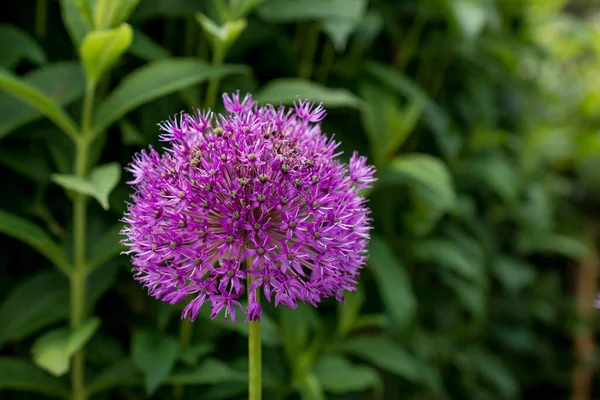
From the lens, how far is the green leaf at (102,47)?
1261 mm

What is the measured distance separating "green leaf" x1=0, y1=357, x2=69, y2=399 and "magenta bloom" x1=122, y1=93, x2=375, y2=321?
0.67 meters

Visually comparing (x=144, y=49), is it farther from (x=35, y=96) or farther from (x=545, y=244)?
(x=545, y=244)

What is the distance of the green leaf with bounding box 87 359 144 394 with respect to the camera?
1483mm

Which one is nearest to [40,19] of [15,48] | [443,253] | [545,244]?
[15,48]

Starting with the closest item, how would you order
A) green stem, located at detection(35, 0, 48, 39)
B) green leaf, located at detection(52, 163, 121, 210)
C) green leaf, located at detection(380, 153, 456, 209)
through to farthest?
green leaf, located at detection(52, 163, 121, 210), green stem, located at detection(35, 0, 48, 39), green leaf, located at detection(380, 153, 456, 209)

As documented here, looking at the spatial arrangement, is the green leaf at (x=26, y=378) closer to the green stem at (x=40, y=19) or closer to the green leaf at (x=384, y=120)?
the green stem at (x=40, y=19)

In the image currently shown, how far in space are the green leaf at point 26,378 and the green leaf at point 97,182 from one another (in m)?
0.45

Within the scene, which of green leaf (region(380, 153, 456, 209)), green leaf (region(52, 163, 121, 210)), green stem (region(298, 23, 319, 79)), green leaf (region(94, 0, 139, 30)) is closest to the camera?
green leaf (region(52, 163, 121, 210))

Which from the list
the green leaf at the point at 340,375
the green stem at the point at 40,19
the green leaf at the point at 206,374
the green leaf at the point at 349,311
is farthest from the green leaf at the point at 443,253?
the green stem at the point at 40,19

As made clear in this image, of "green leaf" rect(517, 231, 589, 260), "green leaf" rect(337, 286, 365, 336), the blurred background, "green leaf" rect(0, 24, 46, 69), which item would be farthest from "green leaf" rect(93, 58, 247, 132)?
"green leaf" rect(517, 231, 589, 260)

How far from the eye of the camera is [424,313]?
274 centimetres

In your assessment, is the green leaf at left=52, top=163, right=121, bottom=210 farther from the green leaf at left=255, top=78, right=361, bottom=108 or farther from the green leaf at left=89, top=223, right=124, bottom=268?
the green leaf at left=255, top=78, right=361, bottom=108

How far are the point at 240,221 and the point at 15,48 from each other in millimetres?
902

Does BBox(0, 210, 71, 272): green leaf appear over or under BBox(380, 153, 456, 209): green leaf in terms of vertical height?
under
